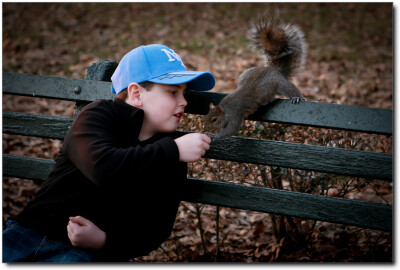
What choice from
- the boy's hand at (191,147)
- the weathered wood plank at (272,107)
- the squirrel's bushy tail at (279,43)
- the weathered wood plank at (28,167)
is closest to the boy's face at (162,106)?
the boy's hand at (191,147)

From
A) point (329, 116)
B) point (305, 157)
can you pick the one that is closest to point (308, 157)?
point (305, 157)

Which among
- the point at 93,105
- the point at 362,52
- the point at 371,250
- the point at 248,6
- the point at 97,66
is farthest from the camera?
the point at 248,6

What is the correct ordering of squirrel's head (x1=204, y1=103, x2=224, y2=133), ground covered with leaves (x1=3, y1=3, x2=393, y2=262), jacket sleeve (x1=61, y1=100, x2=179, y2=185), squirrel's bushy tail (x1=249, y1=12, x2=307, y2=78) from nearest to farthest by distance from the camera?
1. jacket sleeve (x1=61, y1=100, x2=179, y2=185)
2. squirrel's head (x1=204, y1=103, x2=224, y2=133)
3. ground covered with leaves (x1=3, y1=3, x2=393, y2=262)
4. squirrel's bushy tail (x1=249, y1=12, x2=307, y2=78)

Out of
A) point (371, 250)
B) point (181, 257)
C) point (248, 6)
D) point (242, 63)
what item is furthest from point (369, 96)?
point (248, 6)

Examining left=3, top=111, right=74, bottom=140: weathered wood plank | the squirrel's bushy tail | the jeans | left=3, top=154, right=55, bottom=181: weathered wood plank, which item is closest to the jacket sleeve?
the jeans

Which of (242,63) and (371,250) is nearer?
(371,250)

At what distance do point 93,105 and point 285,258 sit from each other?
5.27 ft

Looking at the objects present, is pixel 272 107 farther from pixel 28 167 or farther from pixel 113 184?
pixel 28 167

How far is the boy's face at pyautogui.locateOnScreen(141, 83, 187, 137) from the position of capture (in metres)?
1.59

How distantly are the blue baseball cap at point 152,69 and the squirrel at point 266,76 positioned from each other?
1.27 feet

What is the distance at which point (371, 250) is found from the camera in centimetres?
230

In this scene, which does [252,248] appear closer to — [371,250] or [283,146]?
[371,250]

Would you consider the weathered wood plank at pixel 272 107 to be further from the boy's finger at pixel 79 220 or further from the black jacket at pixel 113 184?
the boy's finger at pixel 79 220

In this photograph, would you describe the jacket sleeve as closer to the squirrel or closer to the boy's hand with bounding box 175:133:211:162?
the boy's hand with bounding box 175:133:211:162
